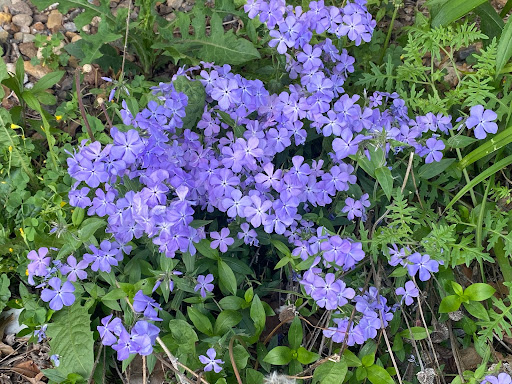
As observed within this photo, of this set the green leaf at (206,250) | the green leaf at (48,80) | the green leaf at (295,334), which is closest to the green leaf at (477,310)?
the green leaf at (295,334)

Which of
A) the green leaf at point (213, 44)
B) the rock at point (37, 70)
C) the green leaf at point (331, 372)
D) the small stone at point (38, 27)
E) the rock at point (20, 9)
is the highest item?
the green leaf at point (213, 44)

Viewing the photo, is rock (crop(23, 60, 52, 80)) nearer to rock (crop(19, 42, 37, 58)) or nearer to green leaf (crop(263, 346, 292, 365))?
rock (crop(19, 42, 37, 58))

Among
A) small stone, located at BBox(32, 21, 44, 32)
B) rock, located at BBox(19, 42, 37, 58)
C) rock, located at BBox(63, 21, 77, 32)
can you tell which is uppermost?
rock, located at BBox(63, 21, 77, 32)

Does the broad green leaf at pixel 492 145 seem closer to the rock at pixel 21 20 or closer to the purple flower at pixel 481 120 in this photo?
the purple flower at pixel 481 120

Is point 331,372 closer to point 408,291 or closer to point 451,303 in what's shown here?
point 408,291

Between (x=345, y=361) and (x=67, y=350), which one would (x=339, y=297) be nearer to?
(x=345, y=361)

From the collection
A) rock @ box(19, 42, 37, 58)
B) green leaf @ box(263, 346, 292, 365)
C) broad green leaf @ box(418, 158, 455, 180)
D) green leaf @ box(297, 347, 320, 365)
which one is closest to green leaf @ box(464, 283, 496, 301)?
broad green leaf @ box(418, 158, 455, 180)
